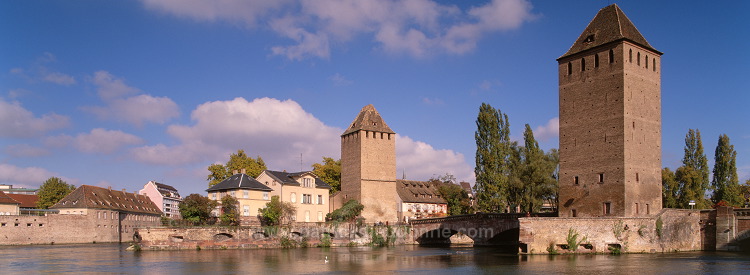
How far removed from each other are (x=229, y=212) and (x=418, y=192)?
28.7 meters

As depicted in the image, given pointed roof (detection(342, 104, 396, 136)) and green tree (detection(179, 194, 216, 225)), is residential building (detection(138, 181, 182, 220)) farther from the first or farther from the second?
green tree (detection(179, 194, 216, 225))

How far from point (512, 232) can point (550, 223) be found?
55.5 ft

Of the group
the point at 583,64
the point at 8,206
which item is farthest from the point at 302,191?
the point at 8,206

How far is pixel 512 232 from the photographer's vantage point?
59719 millimetres

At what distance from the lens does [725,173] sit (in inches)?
2393

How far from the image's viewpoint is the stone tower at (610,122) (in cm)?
4522

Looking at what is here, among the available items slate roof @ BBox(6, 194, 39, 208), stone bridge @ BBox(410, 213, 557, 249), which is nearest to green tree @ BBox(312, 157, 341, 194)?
stone bridge @ BBox(410, 213, 557, 249)

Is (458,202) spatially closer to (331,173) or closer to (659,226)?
(331,173)

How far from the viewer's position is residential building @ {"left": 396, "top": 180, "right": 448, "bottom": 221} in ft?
260

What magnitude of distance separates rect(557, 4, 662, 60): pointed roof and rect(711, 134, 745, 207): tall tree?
18234 millimetres

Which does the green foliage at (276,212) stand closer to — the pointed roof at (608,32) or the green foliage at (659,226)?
the pointed roof at (608,32)

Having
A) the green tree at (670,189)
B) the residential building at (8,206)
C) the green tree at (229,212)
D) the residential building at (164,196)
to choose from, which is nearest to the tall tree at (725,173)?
the green tree at (670,189)

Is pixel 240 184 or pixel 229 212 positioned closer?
pixel 229 212

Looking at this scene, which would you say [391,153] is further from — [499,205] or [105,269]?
[105,269]
